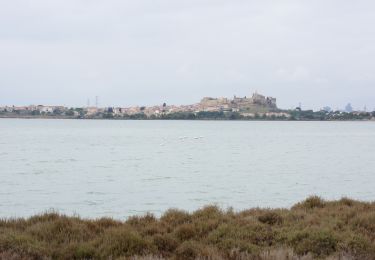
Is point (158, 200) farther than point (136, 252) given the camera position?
Yes

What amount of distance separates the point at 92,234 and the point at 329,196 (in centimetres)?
1502

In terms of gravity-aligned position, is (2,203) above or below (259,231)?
below

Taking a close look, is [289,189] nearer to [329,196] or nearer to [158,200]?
[329,196]

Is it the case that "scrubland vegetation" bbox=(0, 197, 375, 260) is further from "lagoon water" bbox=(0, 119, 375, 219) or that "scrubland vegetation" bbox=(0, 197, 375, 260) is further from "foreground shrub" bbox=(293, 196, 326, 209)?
"lagoon water" bbox=(0, 119, 375, 219)

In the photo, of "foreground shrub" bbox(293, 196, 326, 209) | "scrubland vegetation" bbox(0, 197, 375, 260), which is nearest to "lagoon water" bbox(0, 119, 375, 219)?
"foreground shrub" bbox(293, 196, 326, 209)

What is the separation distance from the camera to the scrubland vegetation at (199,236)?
30.3 ft

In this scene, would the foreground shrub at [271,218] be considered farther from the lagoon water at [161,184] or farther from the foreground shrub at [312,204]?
the lagoon water at [161,184]

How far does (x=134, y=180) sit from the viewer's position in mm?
29172

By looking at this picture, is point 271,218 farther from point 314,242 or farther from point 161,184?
point 161,184

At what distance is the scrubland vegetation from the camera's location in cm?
923

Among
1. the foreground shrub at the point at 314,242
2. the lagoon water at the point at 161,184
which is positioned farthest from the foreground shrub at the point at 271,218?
the lagoon water at the point at 161,184

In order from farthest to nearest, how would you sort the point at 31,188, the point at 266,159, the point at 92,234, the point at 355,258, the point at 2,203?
1. the point at 266,159
2. the point at 31,188
3. the point at 2,203
4. the point at 92,234
5. the point at 355,258

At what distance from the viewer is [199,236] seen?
35.5 ft

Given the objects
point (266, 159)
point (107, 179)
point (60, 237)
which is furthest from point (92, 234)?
point (266, 159)
